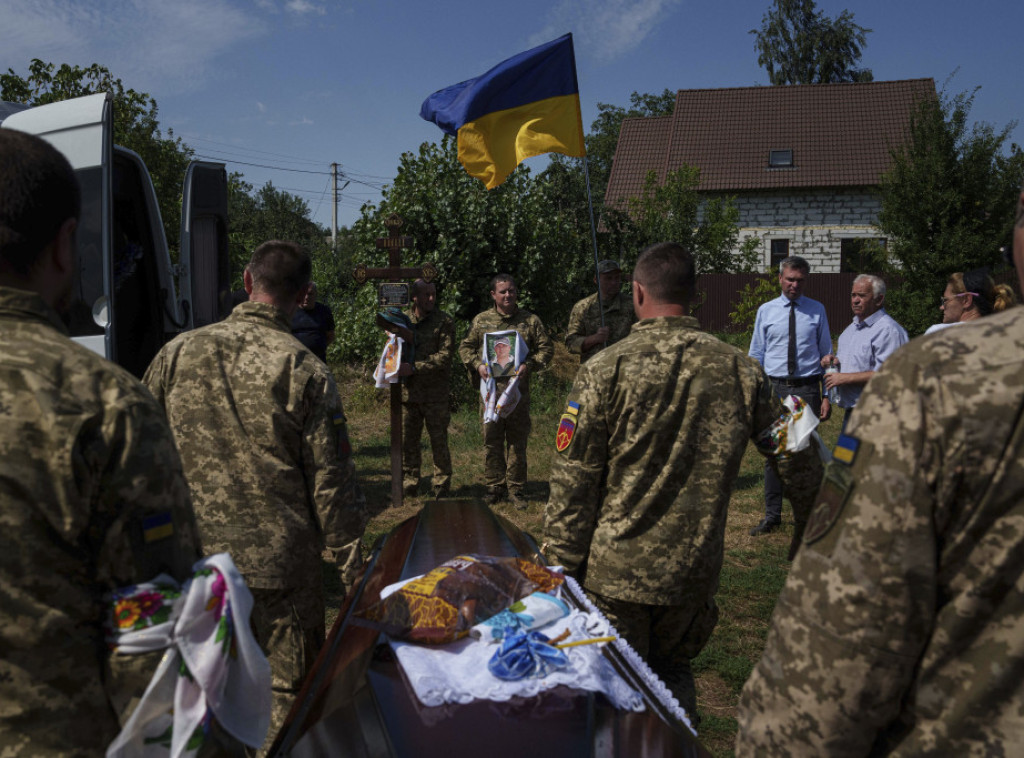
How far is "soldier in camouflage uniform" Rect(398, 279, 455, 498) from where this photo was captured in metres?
6.83

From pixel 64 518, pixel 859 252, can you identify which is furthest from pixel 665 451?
pixel 859 252

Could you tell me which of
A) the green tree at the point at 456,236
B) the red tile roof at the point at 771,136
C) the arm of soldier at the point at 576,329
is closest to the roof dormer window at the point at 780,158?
the red tile roof at the point at 771,136

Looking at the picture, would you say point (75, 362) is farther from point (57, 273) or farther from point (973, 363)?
point (973, 363)

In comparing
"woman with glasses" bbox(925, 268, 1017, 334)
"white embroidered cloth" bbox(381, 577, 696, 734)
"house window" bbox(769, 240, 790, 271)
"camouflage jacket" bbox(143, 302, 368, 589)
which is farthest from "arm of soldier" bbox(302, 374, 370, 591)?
"house window" bbox(769, 240, 790, 271)

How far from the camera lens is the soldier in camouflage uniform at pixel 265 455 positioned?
2.61 meters

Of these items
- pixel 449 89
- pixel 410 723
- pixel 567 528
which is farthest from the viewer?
pixel 449 89

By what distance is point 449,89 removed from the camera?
6133mm

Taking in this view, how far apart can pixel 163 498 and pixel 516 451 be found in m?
5.52

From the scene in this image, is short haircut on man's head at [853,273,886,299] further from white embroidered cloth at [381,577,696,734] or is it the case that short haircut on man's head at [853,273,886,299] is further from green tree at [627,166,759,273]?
green tree at [627,166,759,273]

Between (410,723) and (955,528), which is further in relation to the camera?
(410,723)

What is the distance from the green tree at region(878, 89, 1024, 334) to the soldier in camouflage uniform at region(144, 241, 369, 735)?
1582 centimetres

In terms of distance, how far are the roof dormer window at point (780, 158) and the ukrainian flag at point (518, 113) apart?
899 inches

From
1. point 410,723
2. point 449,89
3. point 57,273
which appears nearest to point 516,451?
point 449,89

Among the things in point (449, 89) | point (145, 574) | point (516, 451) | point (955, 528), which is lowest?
point (516, 451)
